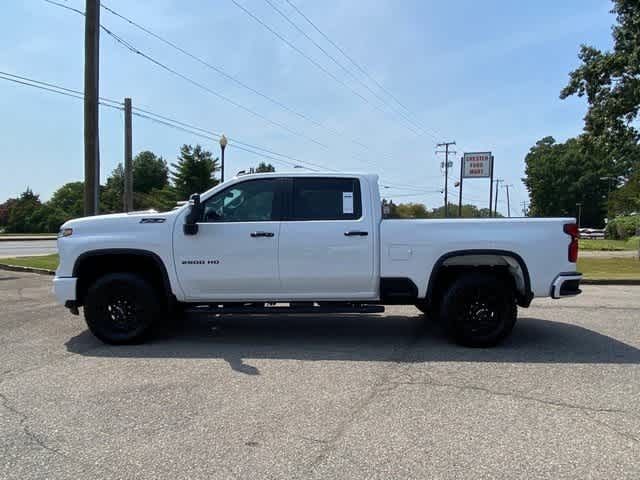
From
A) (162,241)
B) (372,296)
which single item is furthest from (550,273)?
(162,241)

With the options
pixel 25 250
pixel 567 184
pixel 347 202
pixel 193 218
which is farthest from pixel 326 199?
pixel 567 184

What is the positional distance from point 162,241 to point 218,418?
268 cm

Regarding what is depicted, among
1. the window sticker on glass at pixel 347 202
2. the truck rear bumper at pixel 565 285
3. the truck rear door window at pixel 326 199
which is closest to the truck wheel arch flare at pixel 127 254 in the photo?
the truck rear door window at pixel 326 199

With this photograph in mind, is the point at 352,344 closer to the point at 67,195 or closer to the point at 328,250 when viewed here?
the point at 328,250

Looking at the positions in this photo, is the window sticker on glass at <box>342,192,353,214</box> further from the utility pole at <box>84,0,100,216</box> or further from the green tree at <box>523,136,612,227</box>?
the green tree at <box>523,136,612,227</box>

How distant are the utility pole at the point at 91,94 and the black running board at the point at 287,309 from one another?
25.6ft

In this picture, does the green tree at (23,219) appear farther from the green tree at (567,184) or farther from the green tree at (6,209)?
the green tree at (567,184)

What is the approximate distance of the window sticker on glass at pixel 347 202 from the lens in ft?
19.2

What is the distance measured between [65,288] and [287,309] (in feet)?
8.82

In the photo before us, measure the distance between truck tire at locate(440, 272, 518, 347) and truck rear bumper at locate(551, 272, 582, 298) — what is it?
18.6 inches

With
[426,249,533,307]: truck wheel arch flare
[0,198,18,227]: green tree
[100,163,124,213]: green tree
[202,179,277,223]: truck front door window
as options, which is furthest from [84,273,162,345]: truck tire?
[0,198,18,227]: green tree

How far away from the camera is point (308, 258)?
226 inches

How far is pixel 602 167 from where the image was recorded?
9444 centimetres

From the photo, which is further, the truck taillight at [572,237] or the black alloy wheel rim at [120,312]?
the black alloy wheel rim at [120,312]
